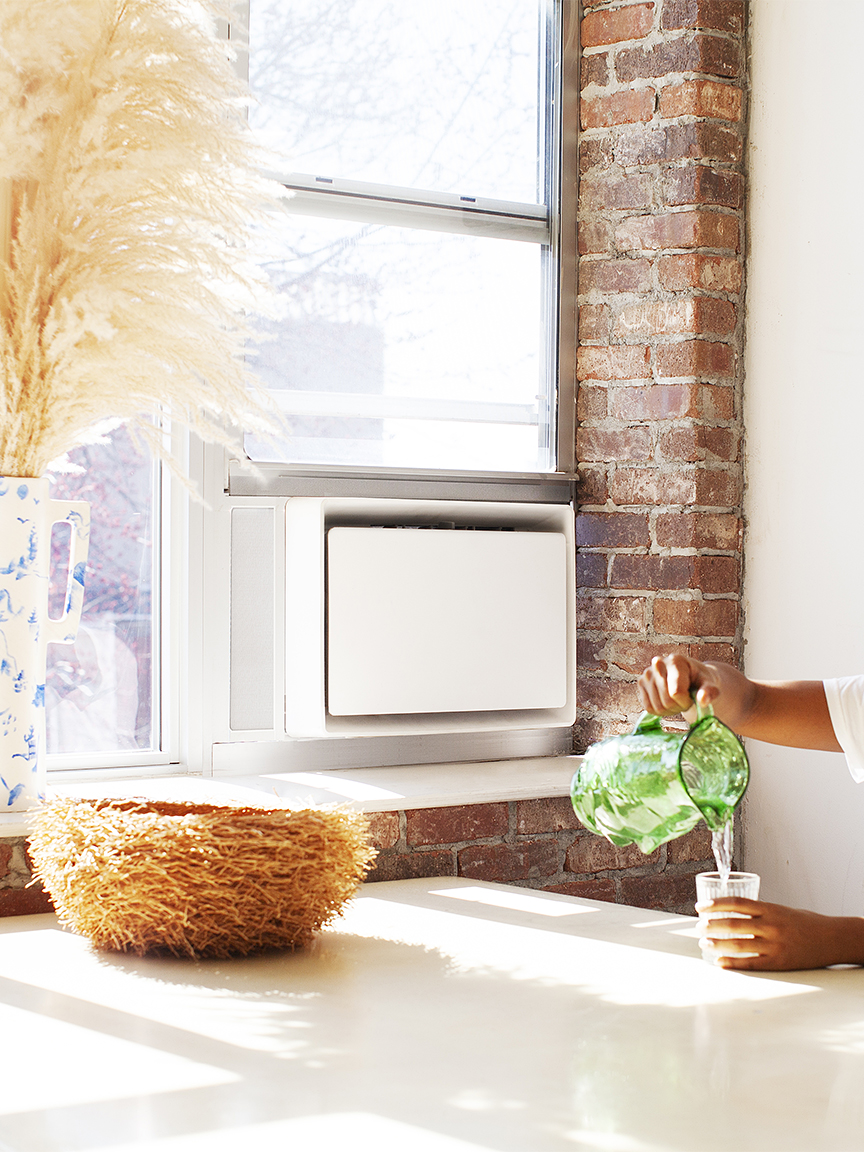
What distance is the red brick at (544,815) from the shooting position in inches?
85.2

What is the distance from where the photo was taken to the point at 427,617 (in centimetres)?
236

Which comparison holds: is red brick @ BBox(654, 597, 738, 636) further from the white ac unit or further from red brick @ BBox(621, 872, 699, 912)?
red brick @ BBox(621, 872, 699, 912)

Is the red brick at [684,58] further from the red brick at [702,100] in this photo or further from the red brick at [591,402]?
the red brick at [591,402]

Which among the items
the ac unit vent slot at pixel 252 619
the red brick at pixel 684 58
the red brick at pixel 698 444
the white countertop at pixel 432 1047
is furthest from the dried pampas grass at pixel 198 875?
the red brick at pixel 684 58

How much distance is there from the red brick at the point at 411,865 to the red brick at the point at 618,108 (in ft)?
4.81

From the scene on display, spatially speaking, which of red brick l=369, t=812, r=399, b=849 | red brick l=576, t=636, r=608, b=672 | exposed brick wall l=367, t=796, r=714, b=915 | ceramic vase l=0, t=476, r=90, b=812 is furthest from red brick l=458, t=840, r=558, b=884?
ceramic vase l=0, t=476, r=90, b=812

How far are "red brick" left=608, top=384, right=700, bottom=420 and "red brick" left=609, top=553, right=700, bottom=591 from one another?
0.90 feet

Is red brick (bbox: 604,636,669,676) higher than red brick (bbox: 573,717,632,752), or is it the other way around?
red brick (bbox: 604,636,669,676)

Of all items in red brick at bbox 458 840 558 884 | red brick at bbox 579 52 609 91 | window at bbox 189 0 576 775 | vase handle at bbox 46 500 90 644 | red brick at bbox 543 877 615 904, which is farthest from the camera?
red brick at bbox 579 52 609 91

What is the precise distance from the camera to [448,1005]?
1.23 m

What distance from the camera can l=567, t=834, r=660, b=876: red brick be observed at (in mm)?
2242

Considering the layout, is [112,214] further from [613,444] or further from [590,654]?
[590,654]

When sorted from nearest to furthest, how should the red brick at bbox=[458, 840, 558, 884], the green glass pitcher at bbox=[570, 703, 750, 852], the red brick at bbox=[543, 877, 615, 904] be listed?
the green glass pitcher at bbox=[570, 703, 750, 852] < the red brick at bbox=[458, 840, 558, 884] < the red brick at bbox=[543, 877, 615, 904]

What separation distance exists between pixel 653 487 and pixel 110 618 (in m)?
1.05
